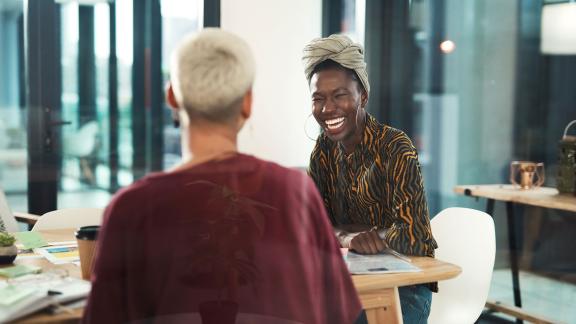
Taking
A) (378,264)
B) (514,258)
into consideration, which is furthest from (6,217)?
(514,258)

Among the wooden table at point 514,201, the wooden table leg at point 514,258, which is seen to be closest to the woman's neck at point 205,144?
the wooden table at point 514,201

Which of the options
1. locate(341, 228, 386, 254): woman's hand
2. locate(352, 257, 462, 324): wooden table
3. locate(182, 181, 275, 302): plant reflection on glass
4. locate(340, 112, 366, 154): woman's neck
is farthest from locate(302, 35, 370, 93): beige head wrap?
locate(182, 181, 275, 302): plant reflection on glass

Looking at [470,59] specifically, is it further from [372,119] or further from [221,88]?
[221,88]

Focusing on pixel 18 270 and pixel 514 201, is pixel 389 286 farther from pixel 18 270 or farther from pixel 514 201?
pixel 514 201

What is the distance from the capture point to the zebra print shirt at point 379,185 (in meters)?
1.78

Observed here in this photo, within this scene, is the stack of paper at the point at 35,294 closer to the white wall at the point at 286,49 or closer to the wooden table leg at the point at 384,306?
the white wall at the point at 286,49

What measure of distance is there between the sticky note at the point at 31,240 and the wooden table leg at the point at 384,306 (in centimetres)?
84

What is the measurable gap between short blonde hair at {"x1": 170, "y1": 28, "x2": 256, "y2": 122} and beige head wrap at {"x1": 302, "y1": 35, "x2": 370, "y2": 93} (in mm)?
777

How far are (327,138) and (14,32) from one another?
5.57ft

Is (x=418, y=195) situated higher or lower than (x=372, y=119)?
lower

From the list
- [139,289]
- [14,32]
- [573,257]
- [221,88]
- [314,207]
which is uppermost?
[14,32]

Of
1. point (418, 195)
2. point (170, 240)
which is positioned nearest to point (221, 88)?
point (170, 240)

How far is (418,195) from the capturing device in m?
1.81

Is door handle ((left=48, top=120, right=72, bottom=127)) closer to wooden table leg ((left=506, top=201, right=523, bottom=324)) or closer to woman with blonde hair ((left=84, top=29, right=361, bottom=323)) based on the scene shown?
wooden table leg ((left=506, top=201, right=523, bottom=324))
